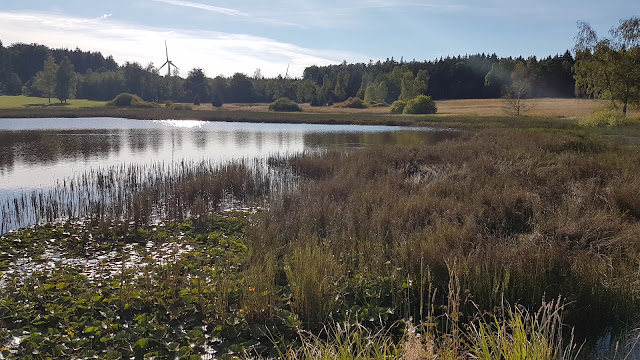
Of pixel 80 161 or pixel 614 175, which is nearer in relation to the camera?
pixel 614 175

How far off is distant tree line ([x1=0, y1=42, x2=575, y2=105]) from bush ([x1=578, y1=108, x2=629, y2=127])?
55798mm

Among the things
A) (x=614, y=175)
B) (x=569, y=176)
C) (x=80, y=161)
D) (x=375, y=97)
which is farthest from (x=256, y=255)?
(x=375, y=97)

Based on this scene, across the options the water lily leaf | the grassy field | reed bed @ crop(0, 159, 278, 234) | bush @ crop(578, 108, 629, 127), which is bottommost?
the water lily leaf

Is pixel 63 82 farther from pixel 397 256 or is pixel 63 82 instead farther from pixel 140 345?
pixel 140 345

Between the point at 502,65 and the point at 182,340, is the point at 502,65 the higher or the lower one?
the higher one

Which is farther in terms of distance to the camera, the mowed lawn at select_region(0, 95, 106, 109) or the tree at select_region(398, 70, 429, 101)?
the tree at select_region(398, 70, 429, 101)

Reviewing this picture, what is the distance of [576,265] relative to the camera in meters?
7.16

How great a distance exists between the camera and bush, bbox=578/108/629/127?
121 ft

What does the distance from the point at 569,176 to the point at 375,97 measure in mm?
103887

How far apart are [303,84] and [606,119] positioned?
325ft

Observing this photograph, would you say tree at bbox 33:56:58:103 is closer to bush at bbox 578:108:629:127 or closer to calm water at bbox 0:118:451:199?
calm water at bbox 0:118:451:199

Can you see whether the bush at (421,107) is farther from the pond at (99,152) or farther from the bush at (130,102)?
the bush at (130,102)

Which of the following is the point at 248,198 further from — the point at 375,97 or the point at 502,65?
the point at 502,65

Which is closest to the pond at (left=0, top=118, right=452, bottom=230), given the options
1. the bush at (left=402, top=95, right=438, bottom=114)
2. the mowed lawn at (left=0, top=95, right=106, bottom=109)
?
the bush at (left=402, top=95, right=438, bottom=114)
